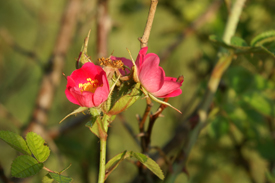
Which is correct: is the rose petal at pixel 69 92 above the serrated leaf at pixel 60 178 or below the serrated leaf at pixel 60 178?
above

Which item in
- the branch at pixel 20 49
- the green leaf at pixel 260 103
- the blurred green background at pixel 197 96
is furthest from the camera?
the branch at pixel 20 49

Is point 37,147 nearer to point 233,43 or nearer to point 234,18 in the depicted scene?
point 233,43

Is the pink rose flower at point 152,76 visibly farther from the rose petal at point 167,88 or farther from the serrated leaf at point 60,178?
the serrated leaf at point 60,178

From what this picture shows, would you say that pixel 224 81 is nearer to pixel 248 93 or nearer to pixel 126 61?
pixel 248 93

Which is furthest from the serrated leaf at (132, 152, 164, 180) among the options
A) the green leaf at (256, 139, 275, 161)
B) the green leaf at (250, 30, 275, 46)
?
the green leaf at (256, 139, 275, 161)

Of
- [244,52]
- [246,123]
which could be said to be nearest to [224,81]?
[246,123]

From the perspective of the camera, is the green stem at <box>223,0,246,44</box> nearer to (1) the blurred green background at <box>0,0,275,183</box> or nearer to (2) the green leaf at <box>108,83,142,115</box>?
(1) the blurred green background at <box>0,0,275,183</box>

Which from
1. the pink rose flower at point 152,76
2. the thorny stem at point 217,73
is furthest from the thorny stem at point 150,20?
the thorny stem at point 217,73

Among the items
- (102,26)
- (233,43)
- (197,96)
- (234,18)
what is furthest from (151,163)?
(102,26)
